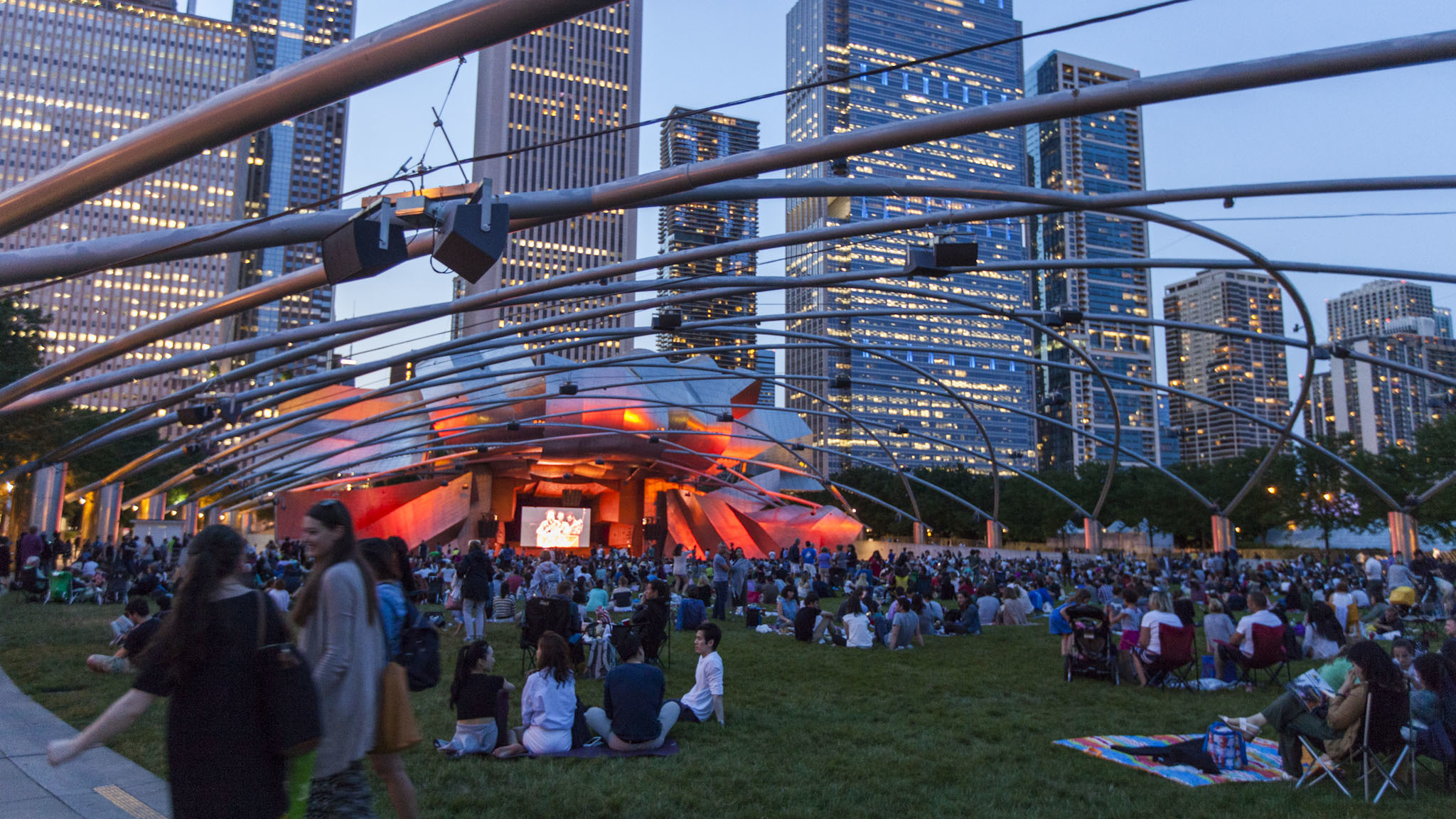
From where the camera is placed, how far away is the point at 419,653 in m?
4.89

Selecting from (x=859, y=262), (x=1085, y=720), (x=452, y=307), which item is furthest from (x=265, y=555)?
(x=859, y=262)

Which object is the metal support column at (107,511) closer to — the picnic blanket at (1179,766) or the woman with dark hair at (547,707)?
the woman with dark hair at (547,707)

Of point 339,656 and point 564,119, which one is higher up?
point 564,119

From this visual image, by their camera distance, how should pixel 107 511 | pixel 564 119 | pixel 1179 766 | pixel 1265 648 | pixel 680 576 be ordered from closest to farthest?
pixel 1179 766
pixel 1265 648
pixel 680 576
pixel 107 511
pixel 564 119

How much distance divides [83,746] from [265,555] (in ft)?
99.0

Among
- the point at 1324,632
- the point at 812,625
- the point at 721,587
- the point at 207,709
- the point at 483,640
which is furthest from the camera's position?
the point at 721,587

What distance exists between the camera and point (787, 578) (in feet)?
102

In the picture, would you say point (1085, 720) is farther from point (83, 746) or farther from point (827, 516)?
point (827, 516)

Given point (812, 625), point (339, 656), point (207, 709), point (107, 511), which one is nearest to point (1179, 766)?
point (339, 656)

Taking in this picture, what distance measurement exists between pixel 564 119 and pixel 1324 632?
164 m

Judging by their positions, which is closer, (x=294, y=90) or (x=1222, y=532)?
(x=294, y=90)

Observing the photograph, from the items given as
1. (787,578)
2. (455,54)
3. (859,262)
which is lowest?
(787,578)

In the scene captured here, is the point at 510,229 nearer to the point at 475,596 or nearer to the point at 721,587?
the point at 475,596

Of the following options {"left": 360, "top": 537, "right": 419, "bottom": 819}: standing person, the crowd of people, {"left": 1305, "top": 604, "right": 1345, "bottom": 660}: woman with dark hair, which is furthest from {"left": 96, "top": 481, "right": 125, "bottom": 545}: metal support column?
{"left": 1305, "top": 604, "right": 1345, "bottom": 660}: woman with dark hair
